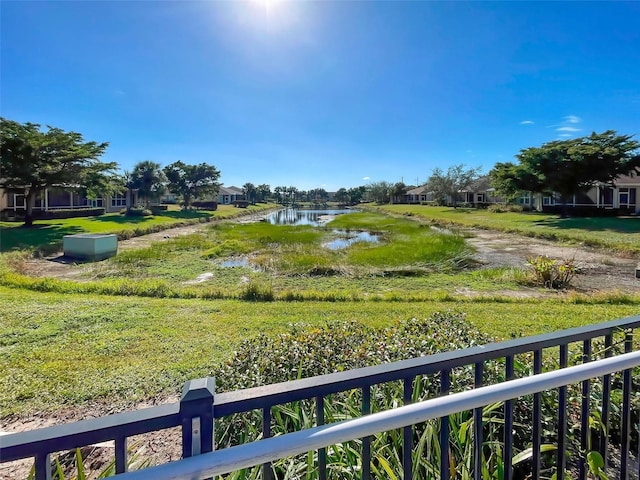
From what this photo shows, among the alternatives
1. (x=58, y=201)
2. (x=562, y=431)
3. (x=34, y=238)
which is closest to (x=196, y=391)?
(x=562, y=431)

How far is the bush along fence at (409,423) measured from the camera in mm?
911

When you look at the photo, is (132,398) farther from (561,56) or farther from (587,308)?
(561,56)

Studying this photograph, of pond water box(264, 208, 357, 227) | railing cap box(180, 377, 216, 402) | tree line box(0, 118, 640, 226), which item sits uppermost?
tree line box(0, 118, 640, 226)

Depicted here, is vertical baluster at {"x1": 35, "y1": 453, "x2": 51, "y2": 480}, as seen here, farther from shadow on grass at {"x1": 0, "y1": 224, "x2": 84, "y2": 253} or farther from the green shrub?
shadow on grass at {"x1": 0, "y1": 224, "x2": 84, "y2": 253}

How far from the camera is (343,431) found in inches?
40.3

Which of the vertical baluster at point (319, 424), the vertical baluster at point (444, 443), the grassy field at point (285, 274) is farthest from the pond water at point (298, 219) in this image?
the vertical baluster at point (319, 424)

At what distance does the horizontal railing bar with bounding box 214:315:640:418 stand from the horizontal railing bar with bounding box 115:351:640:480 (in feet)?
0.36

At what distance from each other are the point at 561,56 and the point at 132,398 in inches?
504

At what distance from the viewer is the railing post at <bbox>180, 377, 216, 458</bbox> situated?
0.94 m

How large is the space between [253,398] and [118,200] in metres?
40.3

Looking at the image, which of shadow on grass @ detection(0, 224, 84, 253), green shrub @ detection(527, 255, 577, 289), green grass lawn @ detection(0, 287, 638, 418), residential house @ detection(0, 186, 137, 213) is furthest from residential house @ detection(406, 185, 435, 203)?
green grass lawn @ detection(0, 287, 638, 418)

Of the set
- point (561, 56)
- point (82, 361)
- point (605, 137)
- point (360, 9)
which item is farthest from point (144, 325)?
point (605, 137)

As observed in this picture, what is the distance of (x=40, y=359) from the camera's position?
3777 mm

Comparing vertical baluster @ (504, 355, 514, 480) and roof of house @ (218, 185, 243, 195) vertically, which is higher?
roof of house @ (218, 185, 243, 195)
